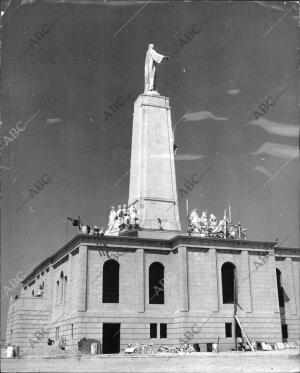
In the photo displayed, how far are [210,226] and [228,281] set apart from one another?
185 inches

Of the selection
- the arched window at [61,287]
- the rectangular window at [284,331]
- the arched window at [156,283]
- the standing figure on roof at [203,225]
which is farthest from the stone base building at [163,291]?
the rectangular window at [284,331]

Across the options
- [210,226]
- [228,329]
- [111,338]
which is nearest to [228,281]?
[228,329]

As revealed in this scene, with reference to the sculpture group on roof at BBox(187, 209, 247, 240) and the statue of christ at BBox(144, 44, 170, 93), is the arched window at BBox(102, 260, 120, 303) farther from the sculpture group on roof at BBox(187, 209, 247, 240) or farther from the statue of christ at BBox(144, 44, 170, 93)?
the statue of christ at BBox(144, 44, 170, 93)

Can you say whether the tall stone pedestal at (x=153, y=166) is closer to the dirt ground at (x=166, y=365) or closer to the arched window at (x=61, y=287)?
the arched window at (x=61, y=287)

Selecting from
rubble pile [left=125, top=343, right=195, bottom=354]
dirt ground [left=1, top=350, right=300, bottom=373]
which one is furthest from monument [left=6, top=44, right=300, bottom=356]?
dirt ground [left=1, top=350, right=300, bottom=373]

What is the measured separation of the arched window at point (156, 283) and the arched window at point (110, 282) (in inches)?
102

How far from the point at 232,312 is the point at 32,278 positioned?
992 inches

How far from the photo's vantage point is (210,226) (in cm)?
4278

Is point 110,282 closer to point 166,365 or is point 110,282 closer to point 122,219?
point 122,219

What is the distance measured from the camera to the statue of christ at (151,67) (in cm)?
4553

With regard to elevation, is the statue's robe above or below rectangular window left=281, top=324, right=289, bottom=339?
above

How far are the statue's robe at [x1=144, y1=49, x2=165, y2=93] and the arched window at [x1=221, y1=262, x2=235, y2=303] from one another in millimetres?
16482

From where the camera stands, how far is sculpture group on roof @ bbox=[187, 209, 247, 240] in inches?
1661

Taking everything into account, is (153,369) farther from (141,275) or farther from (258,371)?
(141,275)
